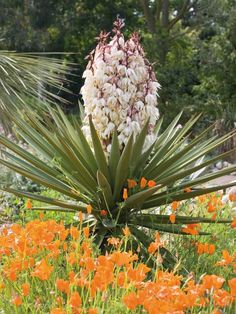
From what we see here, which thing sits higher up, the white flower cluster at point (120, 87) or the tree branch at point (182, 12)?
the tree branch at point (182, 12)

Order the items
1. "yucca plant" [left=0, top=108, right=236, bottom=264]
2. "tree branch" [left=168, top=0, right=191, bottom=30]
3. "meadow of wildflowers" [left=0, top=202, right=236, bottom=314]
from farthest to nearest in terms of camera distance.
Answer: "tree branch" [left=168, top=0, right=191, bottom=30] → "yucca plant" [left=0, top=108, right=236, bottom=264] → "meadow of wildflowers" [left=0, top=202, right=236, bottom=314]

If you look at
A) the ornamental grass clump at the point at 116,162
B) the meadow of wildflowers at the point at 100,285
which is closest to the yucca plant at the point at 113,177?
the ornamental grass clump at the point at 116,162

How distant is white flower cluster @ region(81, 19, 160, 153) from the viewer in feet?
14.0

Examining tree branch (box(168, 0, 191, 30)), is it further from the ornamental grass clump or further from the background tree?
the ornamental grass clump

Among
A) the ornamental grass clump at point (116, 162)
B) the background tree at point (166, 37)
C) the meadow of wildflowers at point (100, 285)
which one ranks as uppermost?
the background tree at point (166, 37)

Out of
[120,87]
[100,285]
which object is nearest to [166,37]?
[120,87]

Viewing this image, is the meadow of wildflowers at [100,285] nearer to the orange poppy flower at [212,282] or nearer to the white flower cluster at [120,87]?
the orange poppy flower at [212,282]

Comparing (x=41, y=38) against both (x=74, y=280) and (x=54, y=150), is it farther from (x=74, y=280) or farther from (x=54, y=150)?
(x=74, y=280)

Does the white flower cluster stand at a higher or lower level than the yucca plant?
higher

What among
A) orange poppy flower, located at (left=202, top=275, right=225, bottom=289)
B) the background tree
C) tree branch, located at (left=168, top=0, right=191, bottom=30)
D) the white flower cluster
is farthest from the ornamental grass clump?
tree branch, located at (left=168, top=0, right=191, bottom=30)

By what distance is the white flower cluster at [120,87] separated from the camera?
426cm

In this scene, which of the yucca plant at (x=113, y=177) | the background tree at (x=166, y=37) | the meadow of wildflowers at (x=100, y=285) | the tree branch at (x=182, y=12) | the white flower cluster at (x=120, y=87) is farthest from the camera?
the tree branch at (x=182, y=12)

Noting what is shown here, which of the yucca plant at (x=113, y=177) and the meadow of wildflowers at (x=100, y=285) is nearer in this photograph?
the meadow of wildflowers at (x=100, y=285)

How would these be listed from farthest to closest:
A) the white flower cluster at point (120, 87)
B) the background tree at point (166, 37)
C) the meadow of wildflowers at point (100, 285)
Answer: the background tree at point (166, 37) < the white flower cluster at point (120, 87) < the meadow of wildflowers at point (100, 285)
